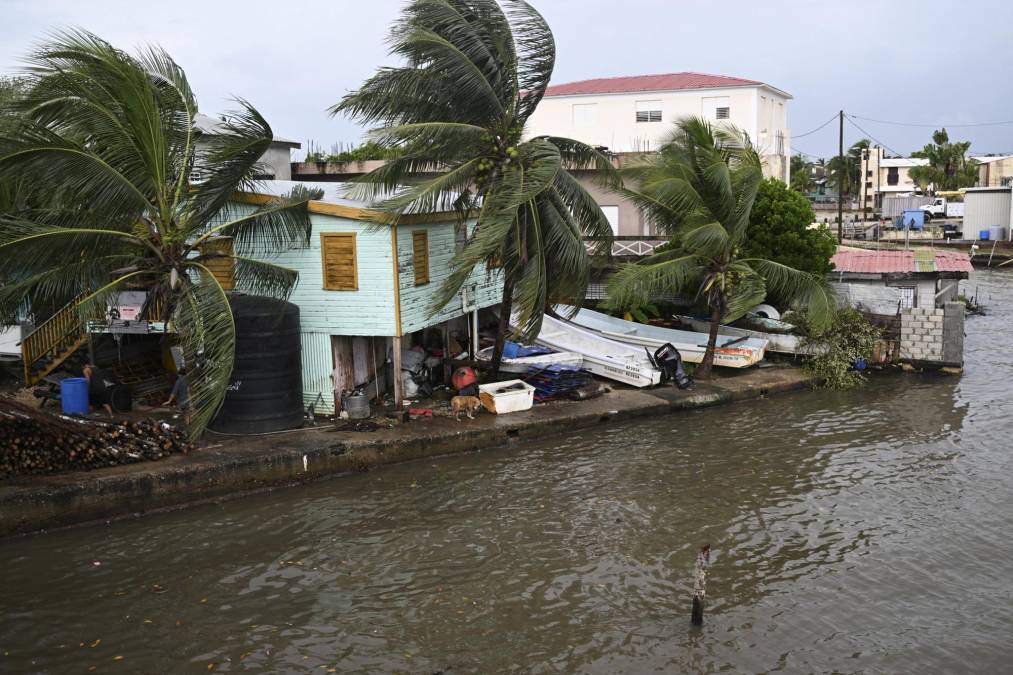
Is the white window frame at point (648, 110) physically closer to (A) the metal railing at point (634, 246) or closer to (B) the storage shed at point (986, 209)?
(A) the metal railing at point (634, 246)

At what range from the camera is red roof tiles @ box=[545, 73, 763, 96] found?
146 feet

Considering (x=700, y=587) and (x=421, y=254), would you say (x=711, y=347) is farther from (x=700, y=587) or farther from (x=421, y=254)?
(x=700, y=587)

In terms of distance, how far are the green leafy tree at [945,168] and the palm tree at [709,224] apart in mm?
68620

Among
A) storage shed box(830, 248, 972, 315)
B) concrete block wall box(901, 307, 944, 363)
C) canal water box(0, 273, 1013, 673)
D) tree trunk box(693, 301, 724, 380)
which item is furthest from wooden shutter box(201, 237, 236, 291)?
concrete block wall box(901, 307, 944, 363)

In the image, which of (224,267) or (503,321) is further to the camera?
(503,321)

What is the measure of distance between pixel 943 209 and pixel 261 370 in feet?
220

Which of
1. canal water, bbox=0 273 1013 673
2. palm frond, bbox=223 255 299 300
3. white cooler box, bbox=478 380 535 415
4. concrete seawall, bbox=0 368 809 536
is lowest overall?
canal water, bbox=0 273 1013 673

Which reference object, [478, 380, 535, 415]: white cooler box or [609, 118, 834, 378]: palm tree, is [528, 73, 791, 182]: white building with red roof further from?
[478, 380, 535, 415]: white cooler box

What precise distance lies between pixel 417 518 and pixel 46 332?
9919 mm

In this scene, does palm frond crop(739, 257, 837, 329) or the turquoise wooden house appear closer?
the turquoise wooden house

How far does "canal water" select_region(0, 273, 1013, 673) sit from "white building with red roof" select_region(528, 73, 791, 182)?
28695 mm

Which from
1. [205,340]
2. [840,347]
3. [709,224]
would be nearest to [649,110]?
[840,347]

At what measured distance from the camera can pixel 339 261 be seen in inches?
695

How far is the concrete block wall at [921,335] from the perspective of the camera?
78.3ft
